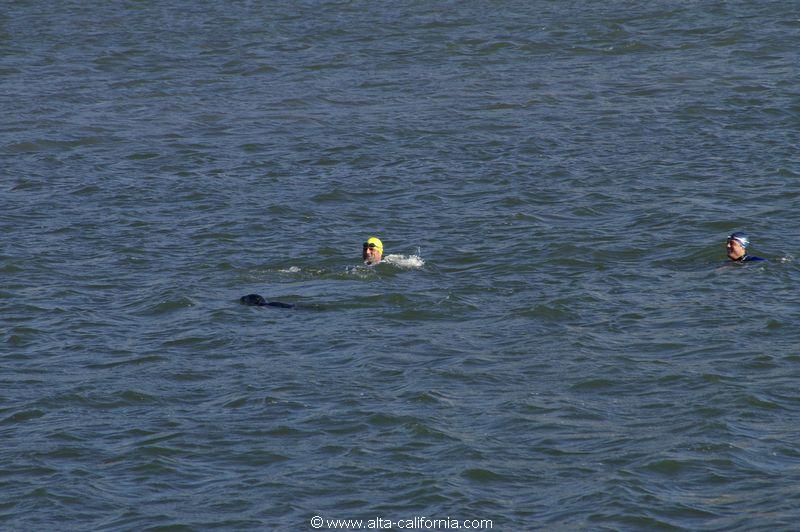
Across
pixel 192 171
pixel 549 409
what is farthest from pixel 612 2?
pixel 549 409

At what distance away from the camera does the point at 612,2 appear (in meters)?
56.7

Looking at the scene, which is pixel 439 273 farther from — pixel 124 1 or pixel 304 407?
pixel 124 1

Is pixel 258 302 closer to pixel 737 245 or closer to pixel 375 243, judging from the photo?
pixel 375 243

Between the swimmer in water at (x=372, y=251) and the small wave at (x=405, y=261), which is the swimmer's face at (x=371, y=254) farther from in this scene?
the small wave at (x=405, y=261)

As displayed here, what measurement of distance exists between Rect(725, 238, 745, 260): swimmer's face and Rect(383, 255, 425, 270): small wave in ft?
20.5

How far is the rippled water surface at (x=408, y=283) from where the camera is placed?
699 inches

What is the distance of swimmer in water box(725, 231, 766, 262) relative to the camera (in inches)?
1032

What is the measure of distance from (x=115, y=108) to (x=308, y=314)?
21.4 metres

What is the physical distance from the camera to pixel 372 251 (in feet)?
88.0

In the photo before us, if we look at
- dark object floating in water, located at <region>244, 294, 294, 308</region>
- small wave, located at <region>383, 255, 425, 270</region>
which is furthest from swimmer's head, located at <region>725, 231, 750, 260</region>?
dark object floating in water, located at <region>244, 294, 294, 308</region>

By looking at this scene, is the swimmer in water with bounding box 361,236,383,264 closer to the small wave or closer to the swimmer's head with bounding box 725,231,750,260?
the small wave

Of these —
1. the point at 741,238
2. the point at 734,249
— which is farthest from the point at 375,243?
the point at 741,238

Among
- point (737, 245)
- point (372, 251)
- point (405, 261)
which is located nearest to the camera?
point (737, 245)

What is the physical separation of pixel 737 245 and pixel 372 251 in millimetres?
7380
